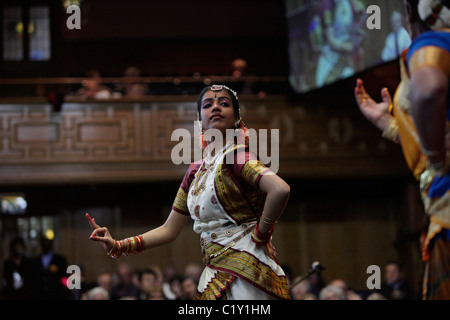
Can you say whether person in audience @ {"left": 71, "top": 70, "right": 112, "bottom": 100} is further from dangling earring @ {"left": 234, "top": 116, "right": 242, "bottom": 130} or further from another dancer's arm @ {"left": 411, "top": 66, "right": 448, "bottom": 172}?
another dancer's arm @ {"left": 411, "top": 66, "right": 448, "bottom": 172}

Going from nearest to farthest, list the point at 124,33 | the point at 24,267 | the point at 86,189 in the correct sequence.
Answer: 1. the point at 24,267
2. the point at 86,189
3. the point at 124,33

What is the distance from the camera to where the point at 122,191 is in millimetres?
11180

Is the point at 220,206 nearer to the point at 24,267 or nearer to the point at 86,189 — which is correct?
the point at 24,267

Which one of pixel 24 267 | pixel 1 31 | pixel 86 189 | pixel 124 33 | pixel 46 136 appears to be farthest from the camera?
pixel 124 33

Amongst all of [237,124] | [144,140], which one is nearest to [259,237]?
[237,124]

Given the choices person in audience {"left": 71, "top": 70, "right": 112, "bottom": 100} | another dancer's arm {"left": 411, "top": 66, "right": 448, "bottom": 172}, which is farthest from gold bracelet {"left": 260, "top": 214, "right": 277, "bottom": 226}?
person in audience {"left": 71, "top": 70, "right": 112, "bottom": 100}

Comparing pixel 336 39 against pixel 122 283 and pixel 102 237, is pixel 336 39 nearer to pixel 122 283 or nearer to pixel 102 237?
pixel 122 283

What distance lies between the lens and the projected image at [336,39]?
8305 millimetres

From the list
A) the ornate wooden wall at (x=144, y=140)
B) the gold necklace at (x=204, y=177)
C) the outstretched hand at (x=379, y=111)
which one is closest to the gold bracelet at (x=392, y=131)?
the outstretched hand at (x=379, y=111)

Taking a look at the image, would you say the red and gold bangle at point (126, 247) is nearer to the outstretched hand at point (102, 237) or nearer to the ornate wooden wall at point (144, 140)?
the outstretched hand at point (102, 237)

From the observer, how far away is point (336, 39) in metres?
9.48

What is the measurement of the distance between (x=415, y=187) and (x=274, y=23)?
4.22 m

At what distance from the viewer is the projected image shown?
327 inches
